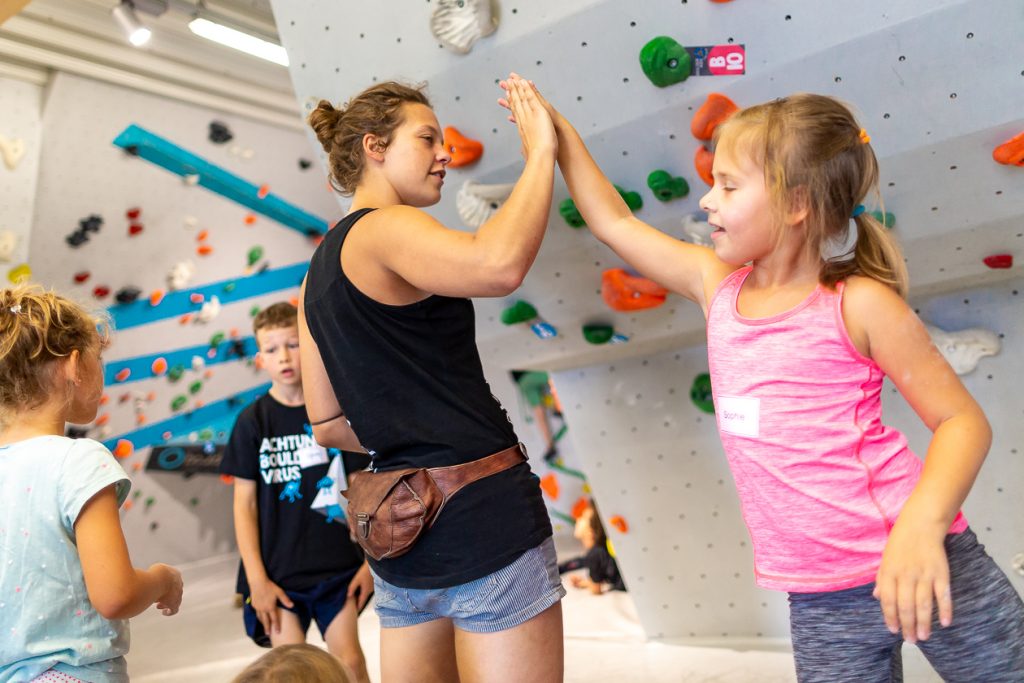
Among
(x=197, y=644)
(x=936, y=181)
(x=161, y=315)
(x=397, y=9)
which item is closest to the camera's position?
(x=936, y=181)

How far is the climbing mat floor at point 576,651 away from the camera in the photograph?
242 centimetres

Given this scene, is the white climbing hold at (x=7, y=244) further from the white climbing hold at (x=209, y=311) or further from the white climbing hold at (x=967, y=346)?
the white climbing hold at (x=967, y=346)

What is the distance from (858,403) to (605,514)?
162 cm

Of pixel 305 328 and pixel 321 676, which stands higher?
pixel 305 328

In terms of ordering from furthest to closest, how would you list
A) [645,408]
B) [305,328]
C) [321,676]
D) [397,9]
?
[645,408]
[397,9]
[305,328]
[321,676]

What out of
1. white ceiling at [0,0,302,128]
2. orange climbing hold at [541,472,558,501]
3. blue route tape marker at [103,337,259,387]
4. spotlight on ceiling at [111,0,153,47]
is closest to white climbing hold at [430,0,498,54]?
spotlight on ceiling at [111,0,153,47]

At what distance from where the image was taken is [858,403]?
1.15 meters

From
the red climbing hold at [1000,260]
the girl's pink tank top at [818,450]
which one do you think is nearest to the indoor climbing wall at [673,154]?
the red climbing hold at [1000,260]

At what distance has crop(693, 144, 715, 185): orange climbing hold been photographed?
68.5 inches

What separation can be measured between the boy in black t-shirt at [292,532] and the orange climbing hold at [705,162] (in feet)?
3.42

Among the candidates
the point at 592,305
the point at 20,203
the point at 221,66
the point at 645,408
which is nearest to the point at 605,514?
the point at 645,408

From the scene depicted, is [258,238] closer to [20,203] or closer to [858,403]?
[20,203]

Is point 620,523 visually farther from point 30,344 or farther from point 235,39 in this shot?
point 235,39

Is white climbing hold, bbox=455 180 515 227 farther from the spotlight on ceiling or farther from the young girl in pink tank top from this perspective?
the spotlight on ceiling
